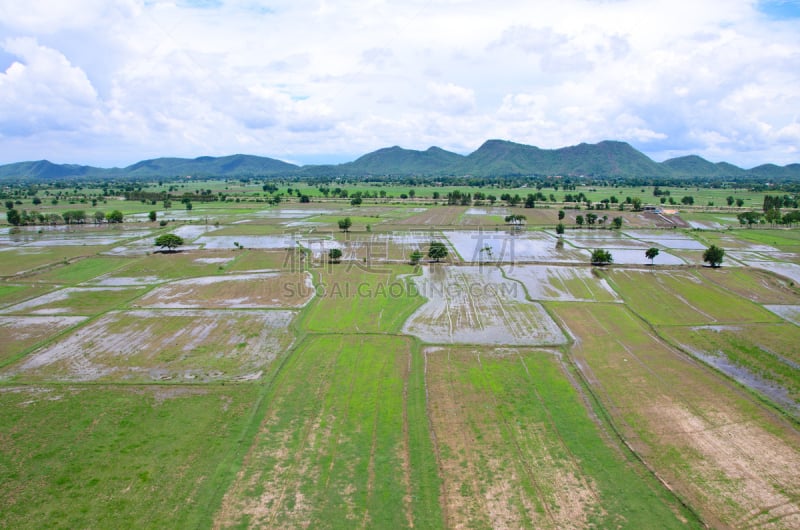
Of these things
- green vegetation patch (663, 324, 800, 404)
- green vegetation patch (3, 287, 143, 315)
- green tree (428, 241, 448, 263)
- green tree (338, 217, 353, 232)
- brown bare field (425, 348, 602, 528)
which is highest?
green tree (338, 217, 353, 232)

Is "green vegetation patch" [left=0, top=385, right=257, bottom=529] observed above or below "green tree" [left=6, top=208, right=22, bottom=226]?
below

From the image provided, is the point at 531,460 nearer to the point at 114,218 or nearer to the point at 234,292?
the point at 234,292

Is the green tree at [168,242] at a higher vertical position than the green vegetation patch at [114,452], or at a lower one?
higher

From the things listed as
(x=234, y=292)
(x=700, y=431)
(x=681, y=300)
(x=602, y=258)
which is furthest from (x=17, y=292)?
(x=681, y=300)

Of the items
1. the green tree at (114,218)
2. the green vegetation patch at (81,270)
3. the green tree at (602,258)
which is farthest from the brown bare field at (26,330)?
the green tree at (114,218)

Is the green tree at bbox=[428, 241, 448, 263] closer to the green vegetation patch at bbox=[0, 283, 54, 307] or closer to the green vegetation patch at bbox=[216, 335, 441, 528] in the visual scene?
the green vegetation patch at bbox=[216, 335, 441, 528]

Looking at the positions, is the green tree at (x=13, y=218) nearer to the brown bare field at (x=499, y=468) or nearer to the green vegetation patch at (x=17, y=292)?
the green vegetation patch at (x=17, y=292)

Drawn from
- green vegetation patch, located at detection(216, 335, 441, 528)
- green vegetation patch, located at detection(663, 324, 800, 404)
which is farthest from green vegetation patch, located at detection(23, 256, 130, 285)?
green vegetation patch, located at detection(663, 324, 800, 404)
